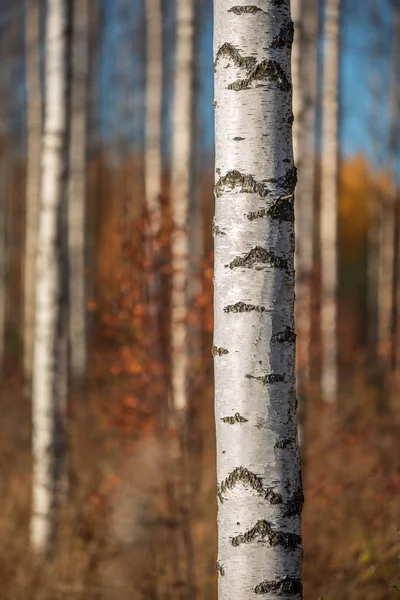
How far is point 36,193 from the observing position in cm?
1442

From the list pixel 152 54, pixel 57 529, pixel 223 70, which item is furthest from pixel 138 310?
pixel 152 54

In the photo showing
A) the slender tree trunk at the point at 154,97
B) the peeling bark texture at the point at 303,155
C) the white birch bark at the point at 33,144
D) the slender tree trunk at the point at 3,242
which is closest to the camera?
the peeling bark texture at the point at 303,155

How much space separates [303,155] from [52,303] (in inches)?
180

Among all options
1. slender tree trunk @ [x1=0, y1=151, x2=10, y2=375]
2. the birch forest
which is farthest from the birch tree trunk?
slender tree trunk @ [x1=0, y1=151, x2=10, y2=375]

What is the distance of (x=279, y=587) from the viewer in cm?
258

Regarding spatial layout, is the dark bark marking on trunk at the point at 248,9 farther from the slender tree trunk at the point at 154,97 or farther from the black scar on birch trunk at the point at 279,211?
the slender tree trunk at the point at 154,97

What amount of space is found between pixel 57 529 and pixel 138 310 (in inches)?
66.4

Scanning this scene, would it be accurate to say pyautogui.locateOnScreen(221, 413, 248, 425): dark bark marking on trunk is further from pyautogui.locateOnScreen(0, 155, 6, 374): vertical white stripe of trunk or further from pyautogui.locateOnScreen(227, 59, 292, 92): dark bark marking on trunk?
pyautogui.locateOnScreen(0, 155, 6, 374): vertical white stripe of trunk

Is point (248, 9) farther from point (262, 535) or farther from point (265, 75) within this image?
point (262, 535)

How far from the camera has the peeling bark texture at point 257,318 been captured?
257cm

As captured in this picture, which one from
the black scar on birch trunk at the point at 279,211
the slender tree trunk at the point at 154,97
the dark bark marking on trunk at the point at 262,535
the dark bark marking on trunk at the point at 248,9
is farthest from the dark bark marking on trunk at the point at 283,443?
the slender tree trunk at the point at 154,97

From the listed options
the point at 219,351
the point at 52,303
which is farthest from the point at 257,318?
the point at 52,303

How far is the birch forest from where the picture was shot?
8.52ft

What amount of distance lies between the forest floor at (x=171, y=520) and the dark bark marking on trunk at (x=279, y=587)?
2.86ft
